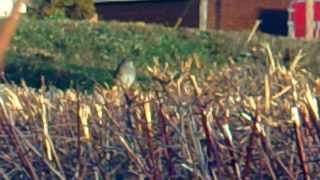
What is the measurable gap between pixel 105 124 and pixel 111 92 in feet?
1.96

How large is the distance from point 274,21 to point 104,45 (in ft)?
26.0

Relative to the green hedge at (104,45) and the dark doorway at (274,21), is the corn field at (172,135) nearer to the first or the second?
the green hedge at (104,45)

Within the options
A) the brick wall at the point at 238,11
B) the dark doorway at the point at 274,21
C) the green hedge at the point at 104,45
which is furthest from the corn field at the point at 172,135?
the brick wall at the point at 238,11

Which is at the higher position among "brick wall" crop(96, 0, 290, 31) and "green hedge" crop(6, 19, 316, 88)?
"brick wall" crop(96, 0, 290, 31)

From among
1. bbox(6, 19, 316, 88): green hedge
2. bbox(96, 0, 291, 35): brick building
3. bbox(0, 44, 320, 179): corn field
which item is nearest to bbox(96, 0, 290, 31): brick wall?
bbox(96, 0, 291, 35): brick building

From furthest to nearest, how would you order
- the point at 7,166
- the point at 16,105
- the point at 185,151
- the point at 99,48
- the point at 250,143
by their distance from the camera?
1. the point at 99,48
2. the point at 16,105
3. the point at 7,166
4. the point at 185,151
5. the point at 250,143

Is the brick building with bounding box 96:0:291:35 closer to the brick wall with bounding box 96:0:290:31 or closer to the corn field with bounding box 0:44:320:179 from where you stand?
the brick wall with bounding box 96:0:290:31

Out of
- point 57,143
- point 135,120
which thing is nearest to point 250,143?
point 135,120

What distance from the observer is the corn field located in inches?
106

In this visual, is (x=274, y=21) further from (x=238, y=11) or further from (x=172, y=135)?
(x=172, y=135)

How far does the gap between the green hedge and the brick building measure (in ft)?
20.1

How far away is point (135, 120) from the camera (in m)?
3.08

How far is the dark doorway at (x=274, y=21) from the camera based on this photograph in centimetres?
2402

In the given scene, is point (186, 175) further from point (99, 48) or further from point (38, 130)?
point (99, 48)
